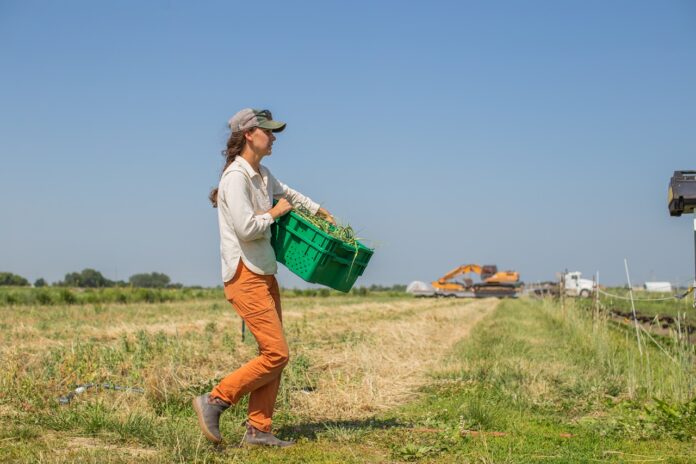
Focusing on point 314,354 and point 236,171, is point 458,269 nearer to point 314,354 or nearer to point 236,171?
point 314,354

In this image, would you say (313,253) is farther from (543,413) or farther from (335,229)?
(543,413)

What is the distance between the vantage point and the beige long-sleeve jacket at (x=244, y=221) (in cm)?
527

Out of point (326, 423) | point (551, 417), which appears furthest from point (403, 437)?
point (551, 417)

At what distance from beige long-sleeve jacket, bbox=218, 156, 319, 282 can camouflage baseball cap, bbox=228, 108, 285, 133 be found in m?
0.23

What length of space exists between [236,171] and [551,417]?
390 cm

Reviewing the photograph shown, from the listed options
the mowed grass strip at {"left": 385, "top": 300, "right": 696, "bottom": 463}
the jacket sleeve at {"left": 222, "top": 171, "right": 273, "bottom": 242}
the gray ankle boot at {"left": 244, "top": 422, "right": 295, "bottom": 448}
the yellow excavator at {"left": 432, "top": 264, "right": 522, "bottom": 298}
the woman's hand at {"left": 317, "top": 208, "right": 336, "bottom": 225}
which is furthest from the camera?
the yellow excavator at {"left": 432, "top": 264, "right": 522, "bottom": 298}

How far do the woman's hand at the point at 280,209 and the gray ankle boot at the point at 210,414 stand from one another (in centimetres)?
139

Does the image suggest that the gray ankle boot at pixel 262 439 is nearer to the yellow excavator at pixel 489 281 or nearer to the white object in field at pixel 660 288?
the white object in field at pixel 660 288

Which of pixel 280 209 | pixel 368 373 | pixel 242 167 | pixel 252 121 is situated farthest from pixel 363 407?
pixel 252 121

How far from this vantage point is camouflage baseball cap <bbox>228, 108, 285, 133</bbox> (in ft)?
18.0

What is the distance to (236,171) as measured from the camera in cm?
541

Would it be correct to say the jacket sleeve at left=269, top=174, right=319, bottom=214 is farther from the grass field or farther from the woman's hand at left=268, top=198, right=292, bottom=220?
the grass field

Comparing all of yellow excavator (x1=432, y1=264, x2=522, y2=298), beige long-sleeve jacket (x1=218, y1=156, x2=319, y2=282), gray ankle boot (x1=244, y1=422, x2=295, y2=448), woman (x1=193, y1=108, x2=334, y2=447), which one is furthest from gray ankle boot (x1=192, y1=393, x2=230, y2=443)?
yellow excavator (x1=432, y1=264, x2=522, y2=298)

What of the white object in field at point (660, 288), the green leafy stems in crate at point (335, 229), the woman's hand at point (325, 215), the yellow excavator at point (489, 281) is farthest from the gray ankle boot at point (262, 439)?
the yellow excavator at point (489, 281)
